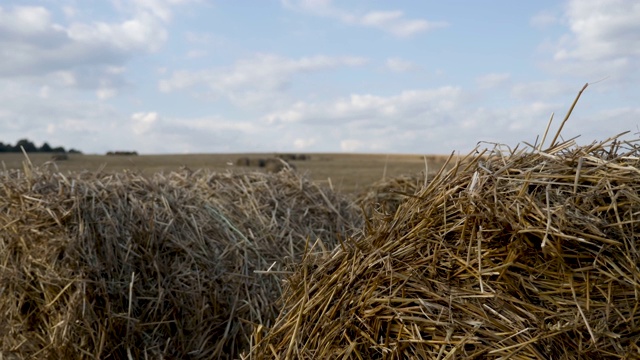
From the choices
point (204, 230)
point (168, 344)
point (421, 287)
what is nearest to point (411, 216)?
point (421, 287)

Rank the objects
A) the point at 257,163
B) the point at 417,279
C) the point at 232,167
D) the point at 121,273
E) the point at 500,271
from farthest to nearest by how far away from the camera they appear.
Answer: the point at 257,163 → the point at 232,167 → the point at 121,273 → the point at 417,279 → the point at 500,271

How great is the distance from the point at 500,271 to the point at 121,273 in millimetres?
2933

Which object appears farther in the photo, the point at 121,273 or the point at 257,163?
the point at 257,163

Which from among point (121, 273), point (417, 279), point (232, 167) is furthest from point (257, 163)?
point (417, 279)

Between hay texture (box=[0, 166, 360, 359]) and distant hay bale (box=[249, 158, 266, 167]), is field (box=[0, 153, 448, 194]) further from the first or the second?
distant hay bale (box=[249, 158, 266, 167])

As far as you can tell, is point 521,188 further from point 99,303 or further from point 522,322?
point 99,303

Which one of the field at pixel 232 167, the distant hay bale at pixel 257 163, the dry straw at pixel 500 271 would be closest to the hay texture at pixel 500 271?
the dry straw at pixel 500 271

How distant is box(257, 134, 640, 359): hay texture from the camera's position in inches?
97.1

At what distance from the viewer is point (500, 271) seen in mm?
2584

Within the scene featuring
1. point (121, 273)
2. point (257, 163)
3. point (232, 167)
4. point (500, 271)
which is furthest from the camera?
point (257, 163)

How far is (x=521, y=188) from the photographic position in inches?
104

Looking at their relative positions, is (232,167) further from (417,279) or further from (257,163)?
(257,163)

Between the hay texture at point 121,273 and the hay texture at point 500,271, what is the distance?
4.73 ft

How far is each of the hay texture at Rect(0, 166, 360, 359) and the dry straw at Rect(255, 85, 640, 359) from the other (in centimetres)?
142
